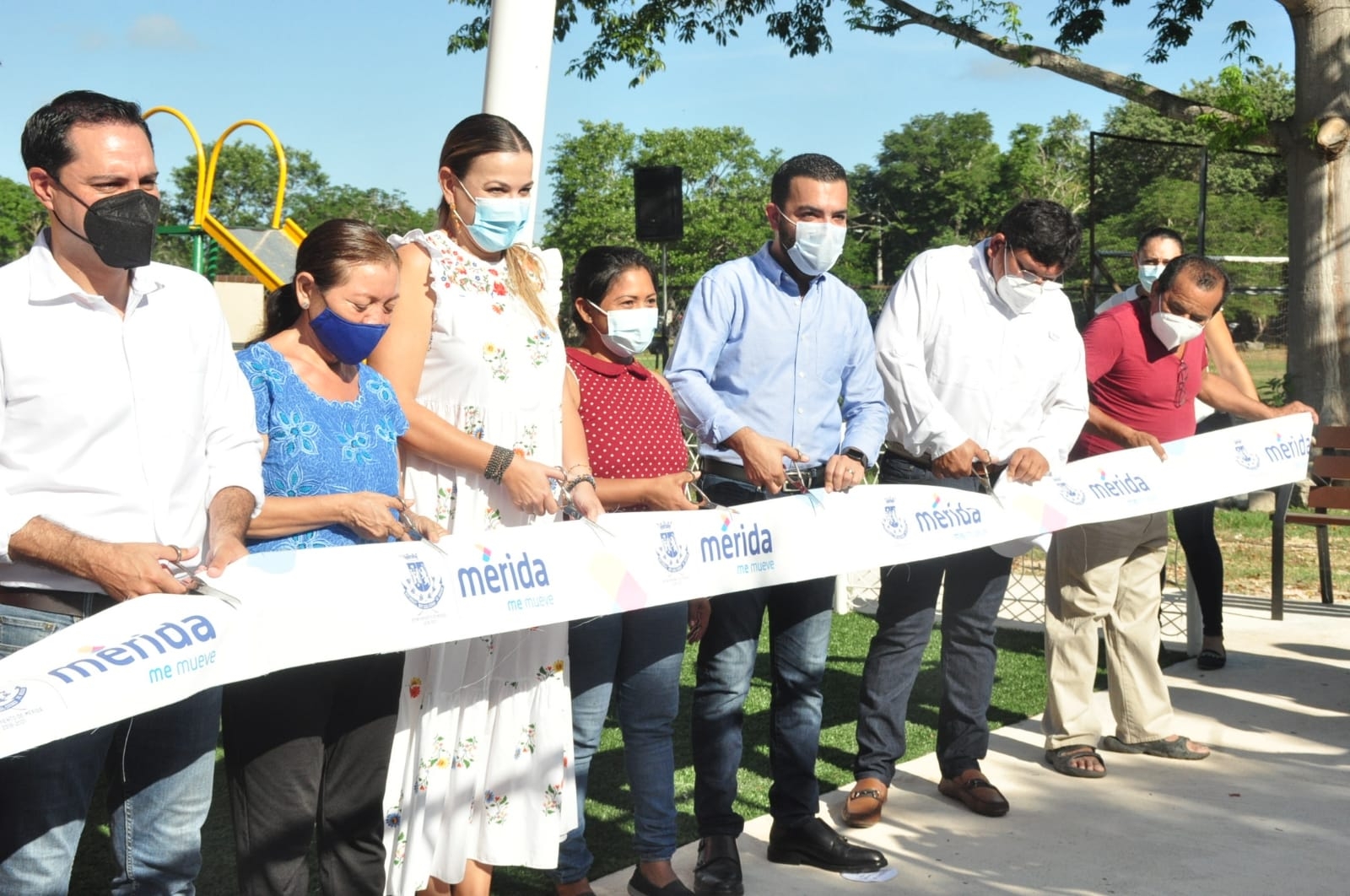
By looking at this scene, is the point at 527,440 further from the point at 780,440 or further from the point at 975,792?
the point at 975,792

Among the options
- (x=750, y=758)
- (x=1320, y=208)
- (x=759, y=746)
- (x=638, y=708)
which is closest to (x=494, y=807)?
(x=638, y=708)

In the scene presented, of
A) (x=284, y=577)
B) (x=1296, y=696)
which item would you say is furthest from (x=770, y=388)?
(x=1296, y=696)

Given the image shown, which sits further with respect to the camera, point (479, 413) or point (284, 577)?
point (479, 413)

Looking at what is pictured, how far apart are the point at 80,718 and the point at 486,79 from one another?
11.2 ft

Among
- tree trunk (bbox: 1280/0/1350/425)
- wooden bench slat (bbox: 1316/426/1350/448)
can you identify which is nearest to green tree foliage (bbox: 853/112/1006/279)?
tree trunk (bbox: 1280/0/1350/425)

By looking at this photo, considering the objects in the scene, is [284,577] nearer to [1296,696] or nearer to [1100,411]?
[1100,411]

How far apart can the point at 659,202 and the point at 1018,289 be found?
→ 10.9 m

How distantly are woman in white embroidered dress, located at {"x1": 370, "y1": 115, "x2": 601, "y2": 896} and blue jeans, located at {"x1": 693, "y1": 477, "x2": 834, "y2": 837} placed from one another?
66 cm

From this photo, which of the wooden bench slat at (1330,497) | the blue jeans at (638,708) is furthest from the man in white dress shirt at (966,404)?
the wooden bench slat at (1330,497)

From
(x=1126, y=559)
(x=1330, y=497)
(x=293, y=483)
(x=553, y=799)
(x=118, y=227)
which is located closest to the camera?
(x=118, y=227)

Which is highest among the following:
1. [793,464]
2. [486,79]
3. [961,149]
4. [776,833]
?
[961,149]

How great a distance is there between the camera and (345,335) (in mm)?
3189

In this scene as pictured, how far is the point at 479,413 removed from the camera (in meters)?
3.57

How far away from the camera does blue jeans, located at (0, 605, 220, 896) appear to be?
258 centimetres
